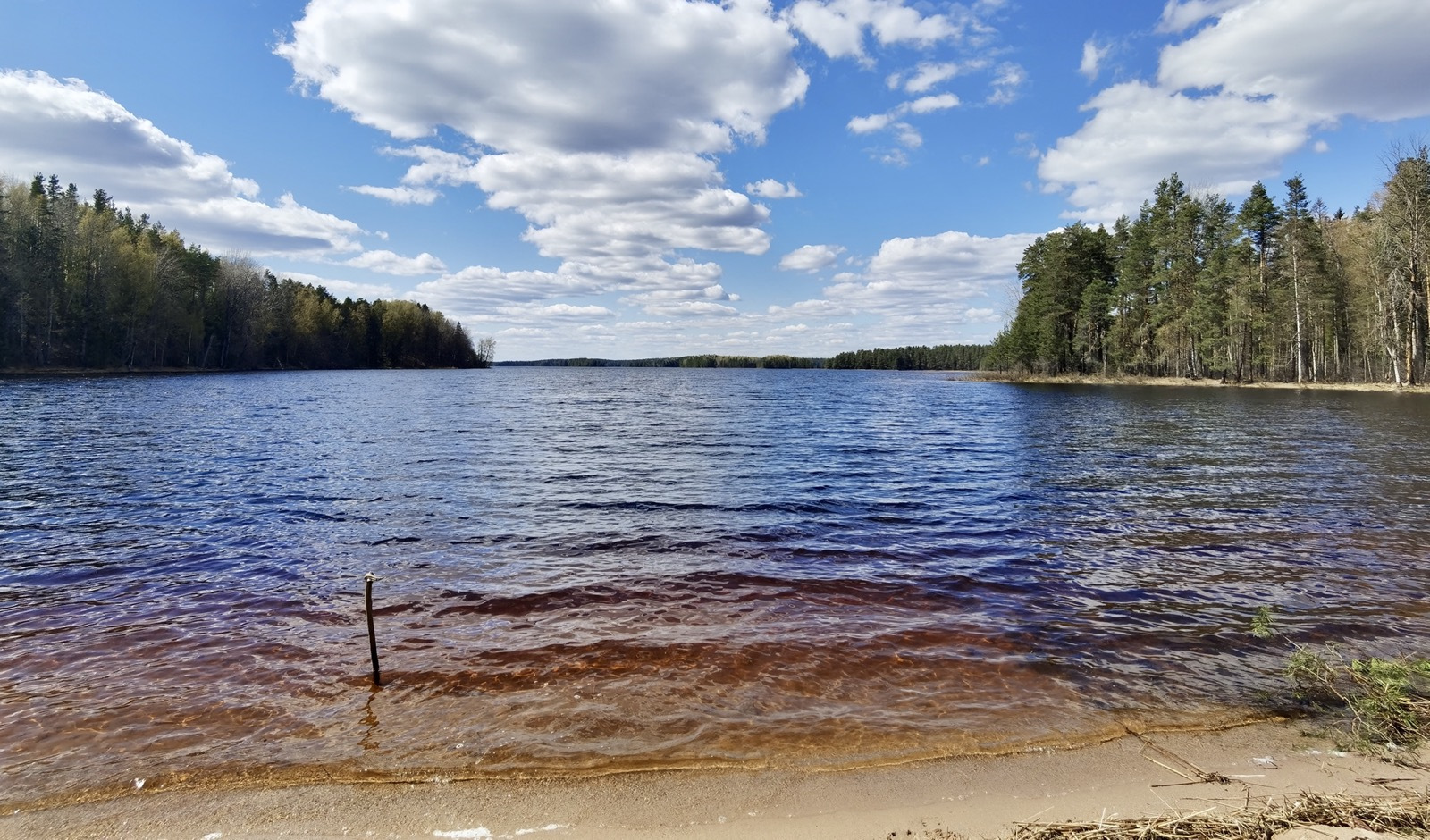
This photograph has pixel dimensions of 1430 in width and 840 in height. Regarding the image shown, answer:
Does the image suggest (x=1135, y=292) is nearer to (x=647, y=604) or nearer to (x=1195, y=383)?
(x=1195, y=383)

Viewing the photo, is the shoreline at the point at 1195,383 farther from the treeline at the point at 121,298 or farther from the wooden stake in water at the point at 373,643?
the treeline at the point at 121,298

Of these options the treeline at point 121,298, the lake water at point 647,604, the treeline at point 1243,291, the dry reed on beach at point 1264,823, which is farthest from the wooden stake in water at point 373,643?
the treeline at point 121,298

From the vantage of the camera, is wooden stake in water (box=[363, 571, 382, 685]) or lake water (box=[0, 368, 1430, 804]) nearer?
lake water (box=[0, 368, 1430, 804])

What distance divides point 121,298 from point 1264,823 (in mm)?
113662

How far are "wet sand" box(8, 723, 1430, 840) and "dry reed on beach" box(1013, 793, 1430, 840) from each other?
342 millimetres

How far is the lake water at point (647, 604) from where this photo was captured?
6.15 m

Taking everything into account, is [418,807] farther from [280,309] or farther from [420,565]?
[280,309]

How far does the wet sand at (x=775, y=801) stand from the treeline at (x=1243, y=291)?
7030 centimetres

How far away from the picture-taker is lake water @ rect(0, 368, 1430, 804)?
615cm

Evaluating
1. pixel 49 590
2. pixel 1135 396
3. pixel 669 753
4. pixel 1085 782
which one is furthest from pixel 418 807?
pixel 1135 396

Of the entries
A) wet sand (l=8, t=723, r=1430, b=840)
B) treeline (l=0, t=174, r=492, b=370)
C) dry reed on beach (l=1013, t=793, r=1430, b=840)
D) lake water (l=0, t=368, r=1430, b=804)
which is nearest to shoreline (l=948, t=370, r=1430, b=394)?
lake water (l=0, t=368, r=1430, b=804)

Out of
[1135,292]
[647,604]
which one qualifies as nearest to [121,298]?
[647,604]

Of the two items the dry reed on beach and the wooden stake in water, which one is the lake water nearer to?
the wooden stake in water

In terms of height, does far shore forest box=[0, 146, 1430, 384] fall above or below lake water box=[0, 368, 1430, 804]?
above
